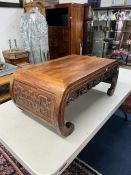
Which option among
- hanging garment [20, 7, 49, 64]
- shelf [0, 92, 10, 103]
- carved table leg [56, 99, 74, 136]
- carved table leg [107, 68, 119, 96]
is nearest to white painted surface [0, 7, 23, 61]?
hanging garment [20, 7, 49, 64]

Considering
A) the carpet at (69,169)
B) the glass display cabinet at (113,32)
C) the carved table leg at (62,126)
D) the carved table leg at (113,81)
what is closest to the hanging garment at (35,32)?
the glass display cabinet at (113,32)

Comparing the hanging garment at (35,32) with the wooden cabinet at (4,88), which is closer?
the wooden cabinet at (4,88)

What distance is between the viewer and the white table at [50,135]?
0.60m

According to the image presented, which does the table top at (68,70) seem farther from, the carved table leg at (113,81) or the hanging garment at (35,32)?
the hanging garment at (35,32)

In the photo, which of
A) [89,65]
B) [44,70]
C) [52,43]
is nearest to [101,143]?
[89,65]

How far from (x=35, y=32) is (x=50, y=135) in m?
1.80

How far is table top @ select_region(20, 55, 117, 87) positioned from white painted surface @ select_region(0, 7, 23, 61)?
5.54 ft

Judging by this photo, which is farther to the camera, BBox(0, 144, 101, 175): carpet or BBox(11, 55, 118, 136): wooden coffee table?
BBox(0, 144, 101, 175): carpet

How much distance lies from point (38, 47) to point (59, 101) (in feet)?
5.98

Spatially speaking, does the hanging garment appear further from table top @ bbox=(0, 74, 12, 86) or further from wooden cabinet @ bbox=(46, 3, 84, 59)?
table top @ bbox=(0, 74, 12, 86)

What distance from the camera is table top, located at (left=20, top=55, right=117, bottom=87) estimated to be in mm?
716

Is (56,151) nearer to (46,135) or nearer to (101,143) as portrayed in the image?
(46,135)

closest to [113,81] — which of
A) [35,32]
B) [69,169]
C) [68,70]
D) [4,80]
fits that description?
[68,70]

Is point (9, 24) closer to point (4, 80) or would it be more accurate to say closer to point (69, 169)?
point (4, 80)
